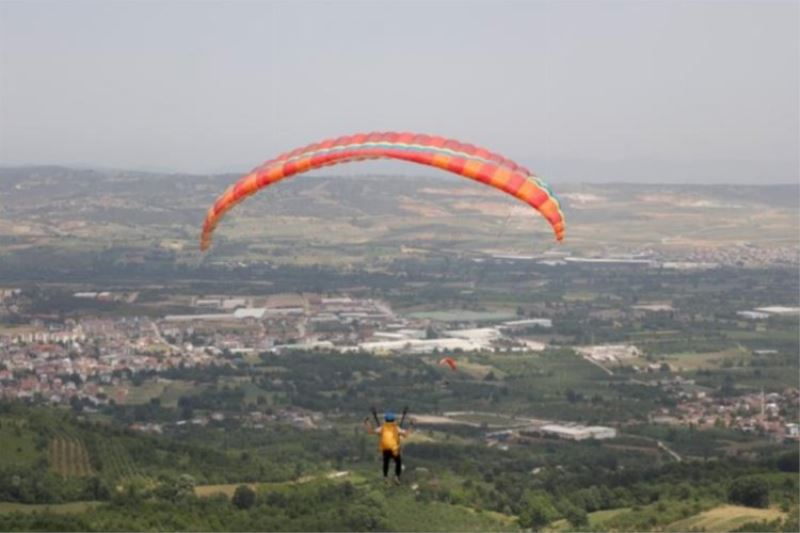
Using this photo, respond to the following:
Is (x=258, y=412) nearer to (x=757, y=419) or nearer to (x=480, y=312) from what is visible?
(x=757, y=419)

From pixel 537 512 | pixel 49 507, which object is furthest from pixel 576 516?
pixel 49 507

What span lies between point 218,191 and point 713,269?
2255 inches

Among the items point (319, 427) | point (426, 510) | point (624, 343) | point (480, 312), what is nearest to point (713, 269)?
point (480, 312)

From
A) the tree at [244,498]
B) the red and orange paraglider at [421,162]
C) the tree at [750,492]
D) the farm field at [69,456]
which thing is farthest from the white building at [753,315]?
the red and orange paraglider at [421,162]

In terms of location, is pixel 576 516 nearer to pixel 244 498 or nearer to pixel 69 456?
pixel 244 498

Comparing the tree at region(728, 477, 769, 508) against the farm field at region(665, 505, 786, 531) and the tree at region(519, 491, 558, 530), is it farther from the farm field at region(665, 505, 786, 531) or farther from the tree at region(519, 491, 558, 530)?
the tree at region(519, 491, 558, 530)

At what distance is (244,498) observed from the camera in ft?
123

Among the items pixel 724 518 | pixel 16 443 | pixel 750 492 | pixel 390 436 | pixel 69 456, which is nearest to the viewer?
pixel 390 436

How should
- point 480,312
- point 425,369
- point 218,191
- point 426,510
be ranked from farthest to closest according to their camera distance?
point 218,191
point 480,312
point 425,369
point 426,510

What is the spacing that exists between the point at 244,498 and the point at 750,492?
506 inches

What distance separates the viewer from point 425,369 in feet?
232

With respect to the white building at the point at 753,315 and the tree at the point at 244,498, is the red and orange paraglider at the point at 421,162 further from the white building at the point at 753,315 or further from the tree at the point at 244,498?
the white building at the point at 753,315

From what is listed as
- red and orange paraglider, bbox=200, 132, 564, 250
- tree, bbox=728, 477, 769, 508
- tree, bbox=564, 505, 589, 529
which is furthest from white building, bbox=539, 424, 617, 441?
red and orange paraglider, bbox=200, 132, 564, 250

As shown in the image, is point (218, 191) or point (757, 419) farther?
point (218, 191)
